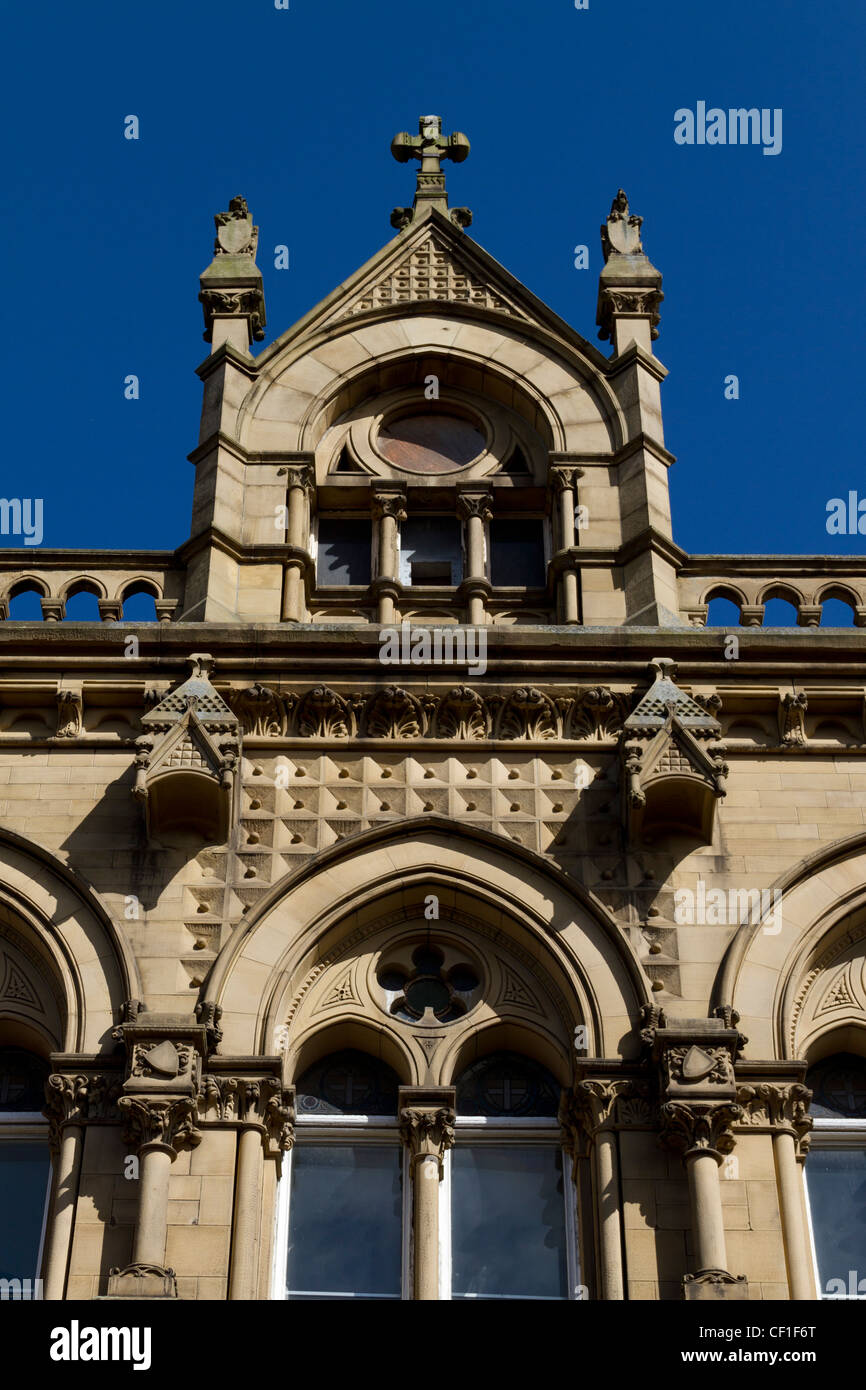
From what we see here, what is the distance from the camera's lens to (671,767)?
734 inches

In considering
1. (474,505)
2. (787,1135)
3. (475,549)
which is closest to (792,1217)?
(787,1135)

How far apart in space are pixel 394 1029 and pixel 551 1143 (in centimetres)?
150

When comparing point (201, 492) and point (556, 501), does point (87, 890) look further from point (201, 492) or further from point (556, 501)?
point (556, 501)

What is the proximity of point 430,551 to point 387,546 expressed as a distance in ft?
1.97

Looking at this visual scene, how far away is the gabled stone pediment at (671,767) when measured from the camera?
18.6m

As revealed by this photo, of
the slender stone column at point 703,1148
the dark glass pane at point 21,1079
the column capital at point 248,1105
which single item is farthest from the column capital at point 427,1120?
the dark glass pane at point 21,1079

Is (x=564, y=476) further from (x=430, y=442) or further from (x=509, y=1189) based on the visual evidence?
(x=509, y=1189)

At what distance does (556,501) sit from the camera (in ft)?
73.8

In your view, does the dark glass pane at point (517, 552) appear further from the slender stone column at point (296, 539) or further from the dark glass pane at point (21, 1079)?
the dark glass pane at point (21, 1079)

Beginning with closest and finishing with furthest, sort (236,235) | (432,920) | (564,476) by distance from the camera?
(432,920), (564,476), (236,235)

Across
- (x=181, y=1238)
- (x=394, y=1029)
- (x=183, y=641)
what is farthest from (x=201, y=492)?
(x=181, y=1238)

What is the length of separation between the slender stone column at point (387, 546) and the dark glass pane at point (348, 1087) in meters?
4.53
